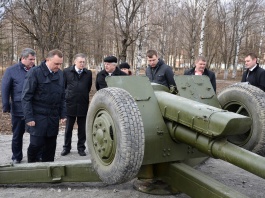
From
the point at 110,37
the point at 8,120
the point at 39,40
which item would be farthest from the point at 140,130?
the point at 110,37

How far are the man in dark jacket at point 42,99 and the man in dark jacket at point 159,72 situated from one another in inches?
59.2

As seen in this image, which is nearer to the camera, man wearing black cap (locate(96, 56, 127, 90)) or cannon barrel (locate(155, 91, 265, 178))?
cannon barrel (locate(155, 91, 265, 178))

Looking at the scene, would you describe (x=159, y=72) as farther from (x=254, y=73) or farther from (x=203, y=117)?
(x=203, y=117)

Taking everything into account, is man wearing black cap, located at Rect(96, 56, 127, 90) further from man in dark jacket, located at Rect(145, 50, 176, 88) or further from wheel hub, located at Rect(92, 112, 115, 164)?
wheel hub, located at Rect(92, 112, 115, 164)

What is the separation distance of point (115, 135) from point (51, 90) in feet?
5.40

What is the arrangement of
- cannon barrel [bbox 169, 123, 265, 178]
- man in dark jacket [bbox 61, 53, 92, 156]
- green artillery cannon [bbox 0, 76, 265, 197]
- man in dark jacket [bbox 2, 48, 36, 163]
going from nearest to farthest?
cannon barrel [bbox 169, 123, 265, 178]
green artillery cannon [bbox 0, 76, 265, 197]
man in dark jacket [bbox 2, 48, 36, 163]
man in dark jacket [bbox 61, 53, 92, 156]

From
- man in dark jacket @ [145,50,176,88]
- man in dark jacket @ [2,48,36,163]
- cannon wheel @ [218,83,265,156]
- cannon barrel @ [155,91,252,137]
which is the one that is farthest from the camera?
man in dark jacket @ [145,50,176,88]

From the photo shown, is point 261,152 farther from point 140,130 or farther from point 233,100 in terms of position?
point 140,130

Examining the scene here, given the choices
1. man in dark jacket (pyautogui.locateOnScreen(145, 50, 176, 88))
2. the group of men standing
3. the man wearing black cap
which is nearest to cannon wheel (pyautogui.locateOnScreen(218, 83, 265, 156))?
the group of men standing

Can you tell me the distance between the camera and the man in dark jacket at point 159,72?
5398 millimetres

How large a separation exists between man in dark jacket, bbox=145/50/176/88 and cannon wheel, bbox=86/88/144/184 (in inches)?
78.4

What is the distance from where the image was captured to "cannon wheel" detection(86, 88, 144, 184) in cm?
311

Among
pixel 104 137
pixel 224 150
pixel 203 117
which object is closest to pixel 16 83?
pixel 104 137

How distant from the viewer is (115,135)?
3.28 m
